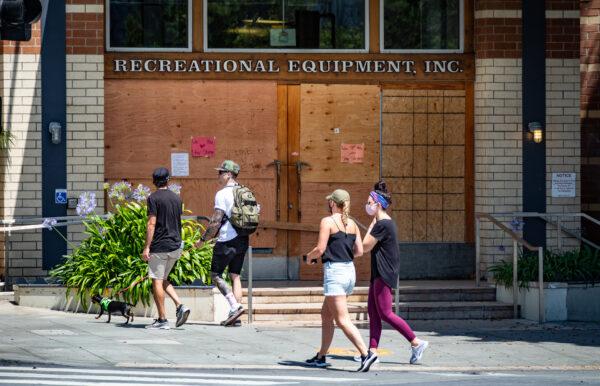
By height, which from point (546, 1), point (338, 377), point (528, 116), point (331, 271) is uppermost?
point (546, 1)

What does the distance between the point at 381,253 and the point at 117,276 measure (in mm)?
4777

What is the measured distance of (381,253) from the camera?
14.0 m

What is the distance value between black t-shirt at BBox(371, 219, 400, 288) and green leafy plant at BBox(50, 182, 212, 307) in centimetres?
418

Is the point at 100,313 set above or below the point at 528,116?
below

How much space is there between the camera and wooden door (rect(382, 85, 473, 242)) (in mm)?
20484

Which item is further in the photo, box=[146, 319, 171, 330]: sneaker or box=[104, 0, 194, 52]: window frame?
box=[104, 0, 194, 52]: window frame

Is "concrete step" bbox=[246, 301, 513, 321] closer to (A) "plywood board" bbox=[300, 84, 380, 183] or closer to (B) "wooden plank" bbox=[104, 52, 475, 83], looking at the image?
(A) "plywood board" bbox=[300, 84, 380, 183]

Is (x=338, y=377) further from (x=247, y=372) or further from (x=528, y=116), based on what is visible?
(x=528, y=116)

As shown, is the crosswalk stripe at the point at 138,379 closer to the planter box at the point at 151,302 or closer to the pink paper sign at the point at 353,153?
the planter box at the point at 151,302

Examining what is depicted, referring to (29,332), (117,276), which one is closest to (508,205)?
(117,276)

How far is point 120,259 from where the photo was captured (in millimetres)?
17594

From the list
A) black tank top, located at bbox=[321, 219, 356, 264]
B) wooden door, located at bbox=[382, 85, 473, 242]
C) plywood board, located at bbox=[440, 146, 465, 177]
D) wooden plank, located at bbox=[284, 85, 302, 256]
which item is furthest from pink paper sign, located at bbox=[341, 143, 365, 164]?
black tank top, located at bbox=[321, 219, 356, 264]

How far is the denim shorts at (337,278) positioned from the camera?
44.2 ft

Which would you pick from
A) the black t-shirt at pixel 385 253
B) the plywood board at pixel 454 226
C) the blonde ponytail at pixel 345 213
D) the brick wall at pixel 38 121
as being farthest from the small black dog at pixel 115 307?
the plywood board at pixel 454 226
